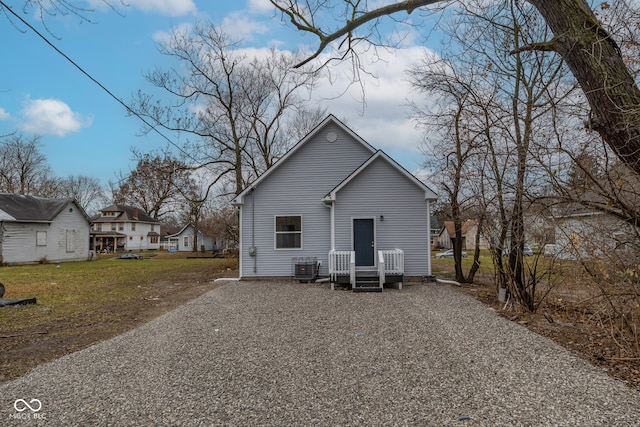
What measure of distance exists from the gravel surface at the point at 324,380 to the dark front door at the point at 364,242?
572 cm

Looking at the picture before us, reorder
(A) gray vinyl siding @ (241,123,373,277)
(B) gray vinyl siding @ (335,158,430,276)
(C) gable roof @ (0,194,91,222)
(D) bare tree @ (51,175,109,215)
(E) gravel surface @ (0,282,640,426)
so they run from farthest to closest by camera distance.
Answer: (D) bare tree @ (51,175,109,215)
(C) gable roof @ (0,194,91,222)
(A) gray vinyl siding @ (241,123,373,277)
(B) gray vinyl siding @ (335,158,430,276)
(E) gravel surface @ (0,282,640,426)

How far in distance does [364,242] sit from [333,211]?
1570mm

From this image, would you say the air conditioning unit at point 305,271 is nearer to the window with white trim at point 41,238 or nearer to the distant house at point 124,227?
the window with white trim at point 41,238

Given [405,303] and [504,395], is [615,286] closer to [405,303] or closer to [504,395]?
[504,395]

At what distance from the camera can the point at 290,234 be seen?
13.8m

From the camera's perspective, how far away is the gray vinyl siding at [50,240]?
78.8 feet

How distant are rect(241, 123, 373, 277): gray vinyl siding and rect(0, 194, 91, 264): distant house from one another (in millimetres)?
20163

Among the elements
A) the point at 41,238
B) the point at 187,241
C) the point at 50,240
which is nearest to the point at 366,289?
the point at 41,238

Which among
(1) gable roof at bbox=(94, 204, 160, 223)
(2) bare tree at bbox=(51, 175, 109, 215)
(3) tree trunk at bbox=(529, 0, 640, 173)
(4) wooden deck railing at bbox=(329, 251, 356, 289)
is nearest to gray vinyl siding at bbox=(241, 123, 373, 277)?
(4) wooden deck railing at bbox=(329, 251, 356, 289)

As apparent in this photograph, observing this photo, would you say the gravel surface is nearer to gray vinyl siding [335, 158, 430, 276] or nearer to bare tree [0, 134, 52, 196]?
gray vinyl siding [335, 158, 430, 276]

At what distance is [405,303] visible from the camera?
29.6ft

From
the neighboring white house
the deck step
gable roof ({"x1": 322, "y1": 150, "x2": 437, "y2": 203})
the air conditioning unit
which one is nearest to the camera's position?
the deck step

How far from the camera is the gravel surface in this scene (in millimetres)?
3357

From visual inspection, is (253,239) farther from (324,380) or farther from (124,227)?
(124,227)
